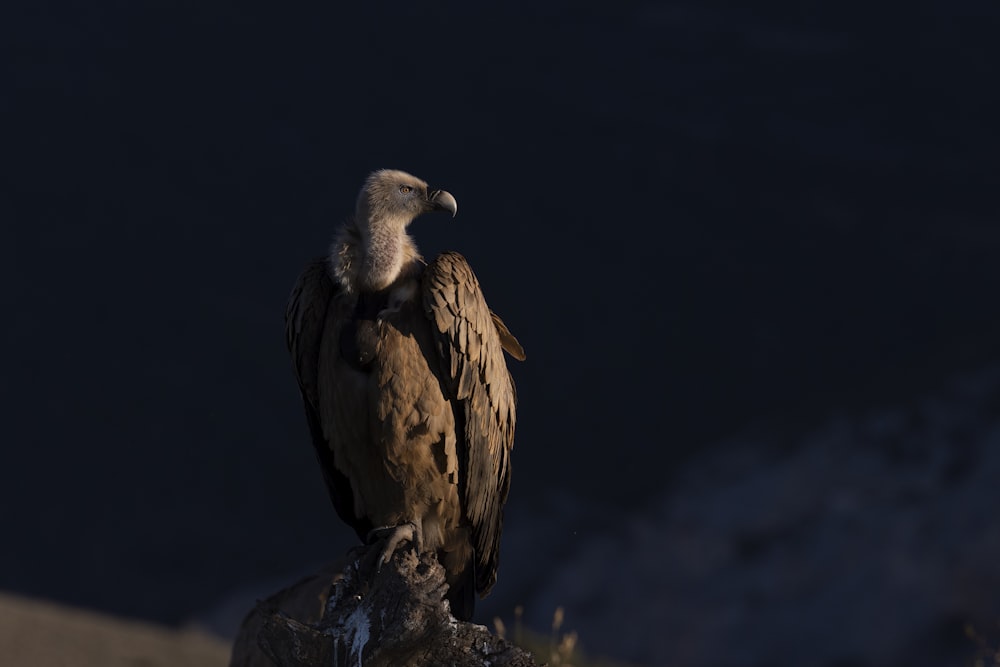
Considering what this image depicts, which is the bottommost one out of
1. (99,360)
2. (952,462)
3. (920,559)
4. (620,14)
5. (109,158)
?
(920,559)

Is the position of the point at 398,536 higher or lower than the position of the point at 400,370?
lower

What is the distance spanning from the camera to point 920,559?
55.4 feet

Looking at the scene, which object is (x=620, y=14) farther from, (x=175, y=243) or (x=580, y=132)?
(x=175, y=243)

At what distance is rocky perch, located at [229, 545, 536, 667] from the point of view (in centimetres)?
492

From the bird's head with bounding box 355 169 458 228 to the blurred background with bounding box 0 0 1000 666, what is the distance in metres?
11.1

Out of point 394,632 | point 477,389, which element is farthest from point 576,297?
point 394,632

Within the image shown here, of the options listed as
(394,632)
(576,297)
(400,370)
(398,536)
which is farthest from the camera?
(576,297)

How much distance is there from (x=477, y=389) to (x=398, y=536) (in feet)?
2.21

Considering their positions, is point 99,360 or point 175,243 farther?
point 175,243

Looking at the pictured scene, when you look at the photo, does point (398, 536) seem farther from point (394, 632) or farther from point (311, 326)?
point (394, 632)

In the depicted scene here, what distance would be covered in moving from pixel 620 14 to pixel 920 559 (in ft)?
59.0

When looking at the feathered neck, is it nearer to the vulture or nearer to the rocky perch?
the vulture

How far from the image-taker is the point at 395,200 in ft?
19.8

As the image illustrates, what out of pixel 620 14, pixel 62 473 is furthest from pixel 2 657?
pixel 620 14
